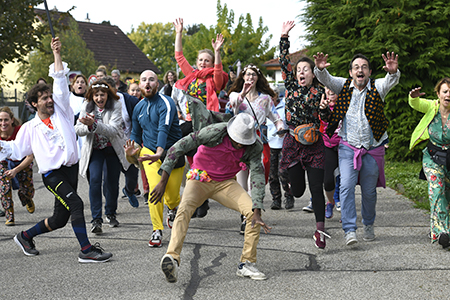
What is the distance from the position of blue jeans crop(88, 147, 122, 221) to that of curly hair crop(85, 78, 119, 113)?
1.87ft

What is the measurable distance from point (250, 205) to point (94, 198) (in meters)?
2.72

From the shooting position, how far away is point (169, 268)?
4.63 meters

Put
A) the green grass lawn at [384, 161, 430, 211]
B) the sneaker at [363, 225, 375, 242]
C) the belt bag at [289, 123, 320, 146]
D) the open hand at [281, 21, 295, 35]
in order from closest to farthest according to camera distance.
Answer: the belt bag at [289, 123, 320, 146]
the sneaker at [363, 225, 375, 242]
the open hand at [281, 21, 295, 35]
the green grass lawn at [384, 161, 430, 211]

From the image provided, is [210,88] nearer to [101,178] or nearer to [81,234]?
[101,178]

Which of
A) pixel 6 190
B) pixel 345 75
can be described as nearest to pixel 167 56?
pixel 345 75

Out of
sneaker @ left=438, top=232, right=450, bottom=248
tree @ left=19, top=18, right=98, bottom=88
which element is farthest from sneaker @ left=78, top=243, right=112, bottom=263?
tree @ left=19, top=18, right=98, bottom=88

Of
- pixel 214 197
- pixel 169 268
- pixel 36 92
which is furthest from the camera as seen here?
pixel 36 92

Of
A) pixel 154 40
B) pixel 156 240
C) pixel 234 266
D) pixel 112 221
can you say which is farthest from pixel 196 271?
pixel 154 40

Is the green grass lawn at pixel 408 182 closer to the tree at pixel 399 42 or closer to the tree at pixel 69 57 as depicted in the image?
the tree at pixel 399 42

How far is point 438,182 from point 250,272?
8.28 ft

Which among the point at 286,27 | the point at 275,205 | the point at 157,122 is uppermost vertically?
the point at 286,27

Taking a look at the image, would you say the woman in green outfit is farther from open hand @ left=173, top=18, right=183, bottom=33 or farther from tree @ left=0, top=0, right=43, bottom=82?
tree @ left=0, top=0, right=43, bottom=82

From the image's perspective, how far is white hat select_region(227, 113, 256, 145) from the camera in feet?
16.0

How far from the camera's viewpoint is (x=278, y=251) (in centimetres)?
588
